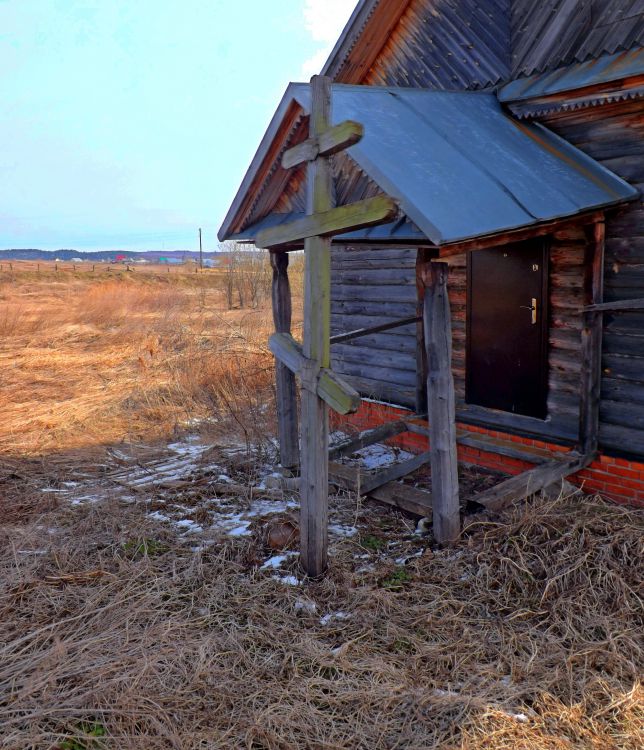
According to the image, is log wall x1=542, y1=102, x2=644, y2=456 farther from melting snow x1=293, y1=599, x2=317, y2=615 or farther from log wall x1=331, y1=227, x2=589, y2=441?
melting snow x1=293, y1=599, x2=317, y2=615

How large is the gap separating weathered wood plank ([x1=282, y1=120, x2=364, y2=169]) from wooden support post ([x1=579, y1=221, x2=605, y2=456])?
9.58 ft

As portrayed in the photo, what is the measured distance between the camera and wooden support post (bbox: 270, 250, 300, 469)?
23.4 feet

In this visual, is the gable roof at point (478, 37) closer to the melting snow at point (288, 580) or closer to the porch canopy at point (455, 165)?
the porch canopy at point (455, 165)

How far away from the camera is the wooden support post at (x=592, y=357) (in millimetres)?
6191

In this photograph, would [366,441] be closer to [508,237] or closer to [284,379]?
[284,379]

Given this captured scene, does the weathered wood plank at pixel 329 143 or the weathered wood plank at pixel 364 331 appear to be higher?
the weathered wood plank at pixel 329 143

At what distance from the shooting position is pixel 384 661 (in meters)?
4.09

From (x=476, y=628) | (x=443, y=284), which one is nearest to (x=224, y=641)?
(x=476, y=628)

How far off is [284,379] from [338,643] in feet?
11.0

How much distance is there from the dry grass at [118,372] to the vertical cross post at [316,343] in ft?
14.8

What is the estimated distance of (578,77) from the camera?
620cm

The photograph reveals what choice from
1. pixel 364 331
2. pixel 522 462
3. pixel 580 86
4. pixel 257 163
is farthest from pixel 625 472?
pixel 257 163

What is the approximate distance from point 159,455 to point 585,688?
6319 mm

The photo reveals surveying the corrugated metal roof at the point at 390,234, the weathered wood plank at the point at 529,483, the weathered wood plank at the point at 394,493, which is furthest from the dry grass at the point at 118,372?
the weathered wood plank at the point at 529,483
